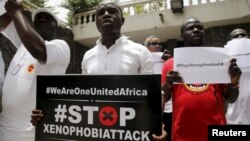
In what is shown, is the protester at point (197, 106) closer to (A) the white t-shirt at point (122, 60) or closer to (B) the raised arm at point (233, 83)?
(B) the raised arm at point (233, 83)

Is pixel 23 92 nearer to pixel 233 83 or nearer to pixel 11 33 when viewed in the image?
pixel 11 33

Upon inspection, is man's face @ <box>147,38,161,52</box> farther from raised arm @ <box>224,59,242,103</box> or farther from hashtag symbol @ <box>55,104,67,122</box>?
hashtag symbol @ <box>55,104,67,122</box>

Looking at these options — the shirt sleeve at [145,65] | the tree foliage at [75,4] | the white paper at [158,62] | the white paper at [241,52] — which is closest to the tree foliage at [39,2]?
the tree foliage at [75,4]

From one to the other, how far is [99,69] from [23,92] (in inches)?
17.2

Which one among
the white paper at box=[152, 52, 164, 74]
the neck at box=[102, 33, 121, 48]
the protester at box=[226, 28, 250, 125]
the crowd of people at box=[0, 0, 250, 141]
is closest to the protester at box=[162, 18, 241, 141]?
the crowd of people at box=[0, 0, 250, 141]

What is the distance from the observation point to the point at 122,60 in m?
1.79

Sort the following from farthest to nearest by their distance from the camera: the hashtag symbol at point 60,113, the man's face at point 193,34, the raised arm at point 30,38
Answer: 1. the man's face at point 193,34
2. the raised arm at point 30,38
3. the hashtag symbol at point 60,113

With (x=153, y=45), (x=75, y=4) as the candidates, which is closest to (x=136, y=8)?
(x=75, y=4)

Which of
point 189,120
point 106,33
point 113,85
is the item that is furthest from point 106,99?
point 189,120

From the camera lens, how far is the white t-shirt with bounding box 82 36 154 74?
69.6 inches

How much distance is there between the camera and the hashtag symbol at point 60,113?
151 centimetres

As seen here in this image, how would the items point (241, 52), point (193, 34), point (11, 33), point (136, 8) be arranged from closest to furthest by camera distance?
1. point (11, 33)
2. point (193, 34)
3. point (241, 52)
4. point (136, 8)

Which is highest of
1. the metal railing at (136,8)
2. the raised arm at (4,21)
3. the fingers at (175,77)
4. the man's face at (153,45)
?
the metal railing at (136,8)

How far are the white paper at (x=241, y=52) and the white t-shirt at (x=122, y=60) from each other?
3.29ft
